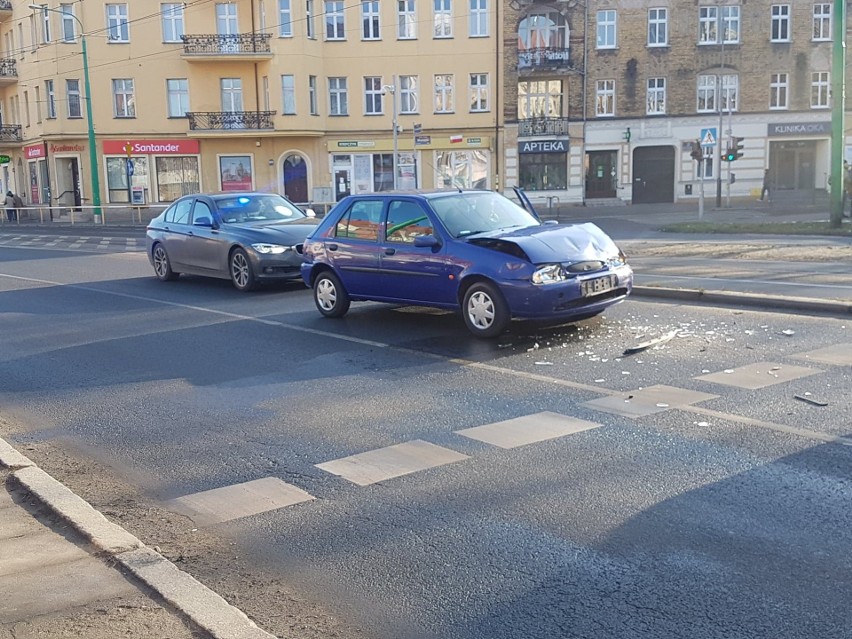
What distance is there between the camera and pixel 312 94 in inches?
1900

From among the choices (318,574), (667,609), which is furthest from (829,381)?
(318,574)

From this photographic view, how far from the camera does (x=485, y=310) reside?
33.4ft

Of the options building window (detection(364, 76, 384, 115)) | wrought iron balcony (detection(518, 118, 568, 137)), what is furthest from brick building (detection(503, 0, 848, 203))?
building window (detection(364, 76, 384, 115))

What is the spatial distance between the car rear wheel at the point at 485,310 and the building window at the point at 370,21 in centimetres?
4066

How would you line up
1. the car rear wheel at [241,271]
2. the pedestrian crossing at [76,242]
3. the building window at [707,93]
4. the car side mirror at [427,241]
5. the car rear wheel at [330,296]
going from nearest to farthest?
the car side mirror at [427,241] → the car rear wheel at [330,296] → the car rear wheel at [241,271] → the pedestrian crossing at [76,242] → the building window at [707,93]

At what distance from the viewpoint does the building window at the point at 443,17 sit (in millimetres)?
48406

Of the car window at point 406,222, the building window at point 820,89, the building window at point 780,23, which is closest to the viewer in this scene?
the car window at point 406,222

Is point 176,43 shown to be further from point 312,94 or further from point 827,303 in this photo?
point 827,303

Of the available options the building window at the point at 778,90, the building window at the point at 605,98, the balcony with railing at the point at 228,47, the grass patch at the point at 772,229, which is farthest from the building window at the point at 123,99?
the building window at the point at 778,90

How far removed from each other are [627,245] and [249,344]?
14.0 meters

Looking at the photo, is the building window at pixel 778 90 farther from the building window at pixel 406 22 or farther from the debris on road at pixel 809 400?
the debris on road at pixel 809 400

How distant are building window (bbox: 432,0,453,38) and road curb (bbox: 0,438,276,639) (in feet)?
148

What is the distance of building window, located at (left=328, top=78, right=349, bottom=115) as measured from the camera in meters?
48.8

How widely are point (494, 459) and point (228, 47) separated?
44.6 metres
